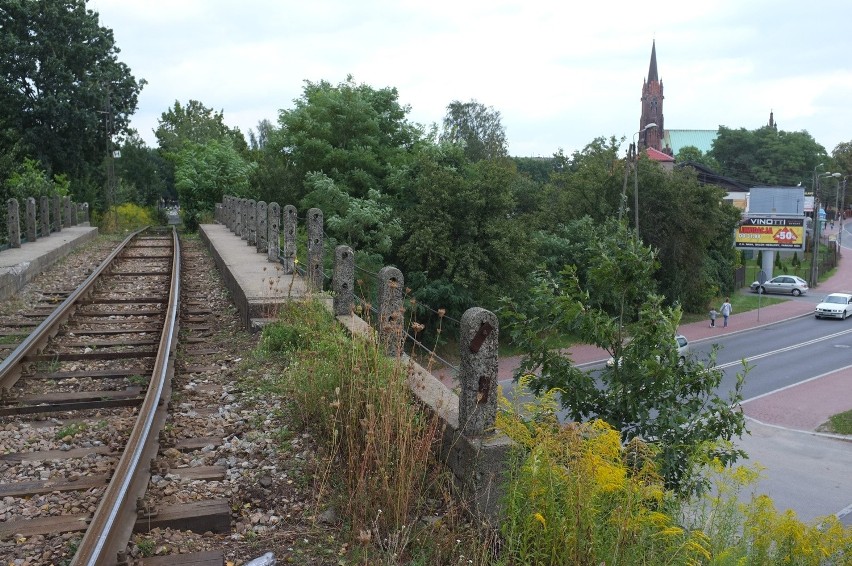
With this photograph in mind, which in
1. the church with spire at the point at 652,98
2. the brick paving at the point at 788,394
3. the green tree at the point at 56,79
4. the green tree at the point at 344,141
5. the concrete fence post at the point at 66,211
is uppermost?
the church with spire at the point at 652,98

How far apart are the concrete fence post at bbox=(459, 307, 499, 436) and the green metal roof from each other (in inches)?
4938

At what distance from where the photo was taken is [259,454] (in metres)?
5.15

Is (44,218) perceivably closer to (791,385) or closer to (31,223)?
(31,223)

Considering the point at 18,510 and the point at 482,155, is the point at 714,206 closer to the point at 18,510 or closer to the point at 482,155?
the point at 482,155

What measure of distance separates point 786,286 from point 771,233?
4017 mm

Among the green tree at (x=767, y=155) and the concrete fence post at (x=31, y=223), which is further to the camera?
the green tree at (x=767, y=155)

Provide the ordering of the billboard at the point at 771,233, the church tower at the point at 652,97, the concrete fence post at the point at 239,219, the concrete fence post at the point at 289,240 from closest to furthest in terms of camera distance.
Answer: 1. the concrete fence post at the point at 289,240
2. the concrete fence post at the point at 239,219
3. the billboard at the point at 771,233
4. the church tower at the point at 652,97

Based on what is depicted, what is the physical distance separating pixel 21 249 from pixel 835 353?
108 feet

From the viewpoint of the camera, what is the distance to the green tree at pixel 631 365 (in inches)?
228

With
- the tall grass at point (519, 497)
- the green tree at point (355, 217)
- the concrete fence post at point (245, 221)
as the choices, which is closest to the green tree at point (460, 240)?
the green tree at point (355, 217)

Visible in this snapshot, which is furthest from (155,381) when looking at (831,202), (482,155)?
(831,202)

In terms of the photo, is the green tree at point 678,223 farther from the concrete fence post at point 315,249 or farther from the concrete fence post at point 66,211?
the concrete fence post at point 315,249

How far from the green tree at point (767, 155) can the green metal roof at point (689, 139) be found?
11379mm

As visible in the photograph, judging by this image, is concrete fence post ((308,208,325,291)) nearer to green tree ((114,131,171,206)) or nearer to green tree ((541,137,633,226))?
green tree ((541,137,633,226))
